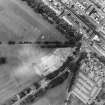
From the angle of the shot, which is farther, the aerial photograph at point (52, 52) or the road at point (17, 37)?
the aerial photograph at point (52, 52)

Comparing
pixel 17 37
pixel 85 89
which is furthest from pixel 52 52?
pixel 85 89

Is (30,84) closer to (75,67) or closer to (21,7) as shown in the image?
(75,67)

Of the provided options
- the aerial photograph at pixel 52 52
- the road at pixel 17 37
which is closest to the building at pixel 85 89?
the aerial photograph at pixel 52 52

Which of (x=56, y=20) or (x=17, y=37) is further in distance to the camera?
(x=56, y=20)

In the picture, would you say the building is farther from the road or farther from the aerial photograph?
the road

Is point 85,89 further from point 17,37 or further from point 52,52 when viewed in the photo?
point 17,37

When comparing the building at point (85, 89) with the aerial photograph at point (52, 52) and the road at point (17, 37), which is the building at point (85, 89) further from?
the road at point (17, 37)

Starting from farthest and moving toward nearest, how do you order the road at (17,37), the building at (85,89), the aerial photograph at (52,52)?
the building at (85,89) → the aerial photograph at (52,52) → the road at (17,37)

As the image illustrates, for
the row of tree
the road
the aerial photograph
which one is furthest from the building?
the road
